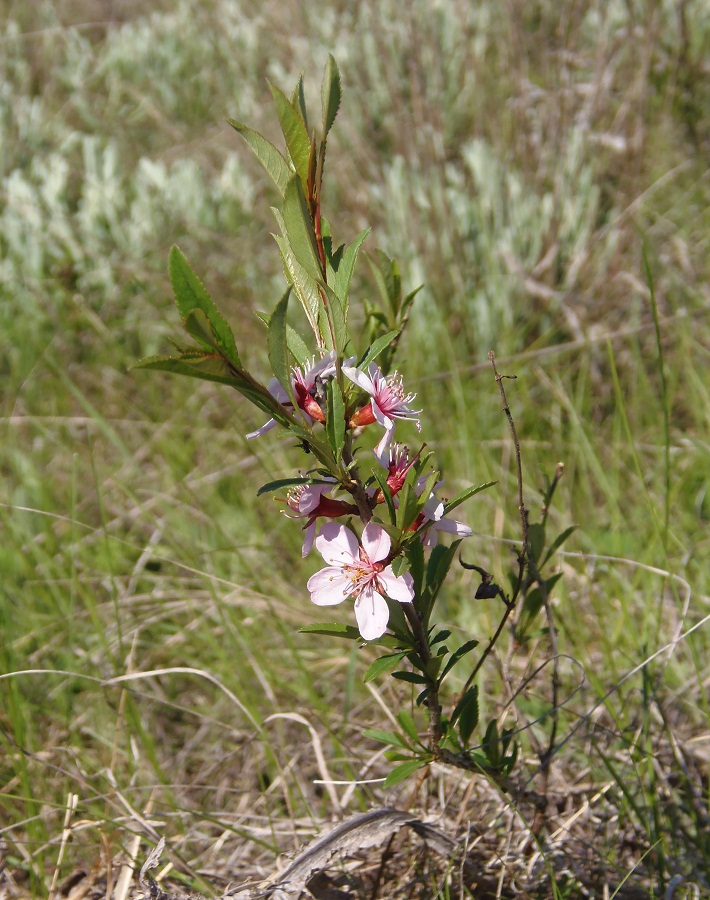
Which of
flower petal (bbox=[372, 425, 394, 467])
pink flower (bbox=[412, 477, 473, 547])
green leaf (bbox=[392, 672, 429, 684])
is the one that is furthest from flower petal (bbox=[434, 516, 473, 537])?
green leaf (bbox=[392, 672, 429, 684])

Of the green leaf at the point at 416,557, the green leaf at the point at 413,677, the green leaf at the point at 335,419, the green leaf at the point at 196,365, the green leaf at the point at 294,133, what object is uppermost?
the green leaf at the point at 294,133

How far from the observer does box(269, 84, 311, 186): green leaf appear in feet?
3.32

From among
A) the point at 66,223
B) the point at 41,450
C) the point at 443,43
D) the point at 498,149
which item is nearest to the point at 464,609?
the point at 41,450

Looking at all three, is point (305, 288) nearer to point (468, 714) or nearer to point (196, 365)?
point (196, 365)

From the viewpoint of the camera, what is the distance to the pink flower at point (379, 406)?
1073 mm

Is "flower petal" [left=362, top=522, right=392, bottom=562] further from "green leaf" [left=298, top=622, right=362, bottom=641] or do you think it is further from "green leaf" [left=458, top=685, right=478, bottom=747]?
"green leaf" [left=458, top=685, right=478, bottom=747]

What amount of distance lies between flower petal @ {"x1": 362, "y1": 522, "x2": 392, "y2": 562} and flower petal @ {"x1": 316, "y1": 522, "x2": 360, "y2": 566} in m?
0.04

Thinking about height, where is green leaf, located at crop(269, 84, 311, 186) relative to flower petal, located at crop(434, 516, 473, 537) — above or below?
above

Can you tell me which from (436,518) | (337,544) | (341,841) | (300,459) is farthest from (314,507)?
(300,459)

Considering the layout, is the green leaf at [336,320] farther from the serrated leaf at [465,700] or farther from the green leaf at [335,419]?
the serrated leaf at [465,700]

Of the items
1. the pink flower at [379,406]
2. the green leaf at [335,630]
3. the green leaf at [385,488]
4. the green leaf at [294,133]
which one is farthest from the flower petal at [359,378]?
the green leaf at [335,630]

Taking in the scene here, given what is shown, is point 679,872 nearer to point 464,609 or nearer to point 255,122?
point 464,609

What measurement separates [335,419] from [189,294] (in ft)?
0.81

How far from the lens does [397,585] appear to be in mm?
1159
